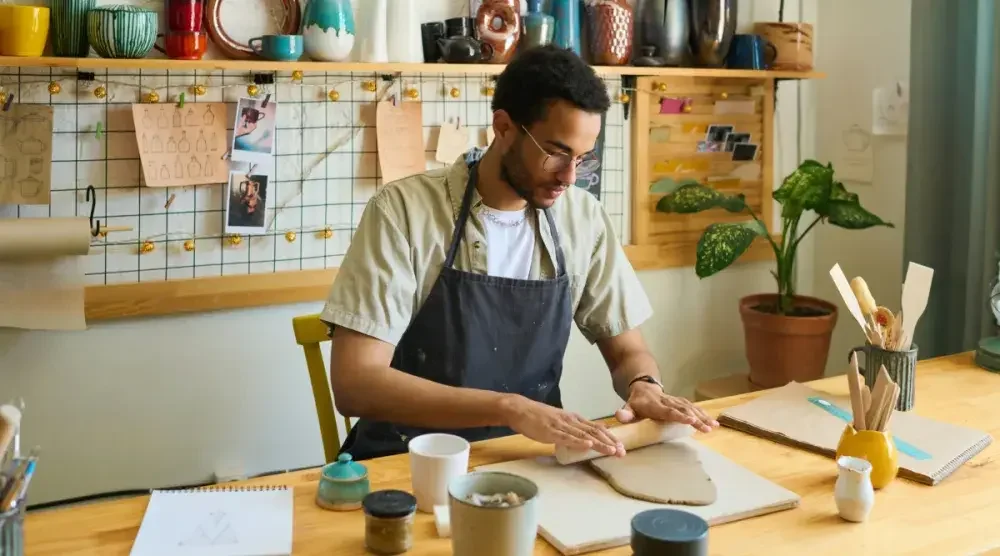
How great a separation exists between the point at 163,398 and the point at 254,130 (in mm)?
691

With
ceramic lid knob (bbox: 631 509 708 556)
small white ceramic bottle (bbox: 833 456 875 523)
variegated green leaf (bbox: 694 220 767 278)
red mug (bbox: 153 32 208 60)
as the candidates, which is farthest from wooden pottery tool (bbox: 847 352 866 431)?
red mug (bbox: 153 32 208 60)

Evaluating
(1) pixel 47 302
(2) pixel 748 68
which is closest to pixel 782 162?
(2) pixel 748 68

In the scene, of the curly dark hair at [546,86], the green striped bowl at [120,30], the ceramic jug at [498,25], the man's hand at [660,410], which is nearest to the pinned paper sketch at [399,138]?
the ceramic jug at [498,25]

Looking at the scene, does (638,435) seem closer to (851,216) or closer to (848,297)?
(848,297)

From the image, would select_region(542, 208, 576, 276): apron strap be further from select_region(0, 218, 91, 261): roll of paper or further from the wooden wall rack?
select_region(0, 218, 91, 261): roll of paper

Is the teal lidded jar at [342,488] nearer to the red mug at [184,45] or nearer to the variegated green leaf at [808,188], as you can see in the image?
the red mug at [184,45]

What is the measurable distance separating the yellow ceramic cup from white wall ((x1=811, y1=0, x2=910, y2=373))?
5.07ft

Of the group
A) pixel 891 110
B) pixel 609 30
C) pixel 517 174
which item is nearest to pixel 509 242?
pixel 517 174

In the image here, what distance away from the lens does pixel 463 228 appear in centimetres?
185

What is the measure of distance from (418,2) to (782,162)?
1314 mm

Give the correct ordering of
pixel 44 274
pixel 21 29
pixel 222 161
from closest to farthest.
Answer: pixel 21 29 → pixel 44 274 → pixel 222 161

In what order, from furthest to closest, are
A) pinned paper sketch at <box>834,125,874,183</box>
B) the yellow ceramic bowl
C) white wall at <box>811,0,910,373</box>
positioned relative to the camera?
pinned paper sketch at <box>834,125,874,183</box> → white wall at <box>811,0,910,373</box> → the yellow ceramic bowl

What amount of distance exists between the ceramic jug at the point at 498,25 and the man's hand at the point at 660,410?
1144 mm

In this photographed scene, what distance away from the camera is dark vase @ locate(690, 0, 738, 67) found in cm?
284
